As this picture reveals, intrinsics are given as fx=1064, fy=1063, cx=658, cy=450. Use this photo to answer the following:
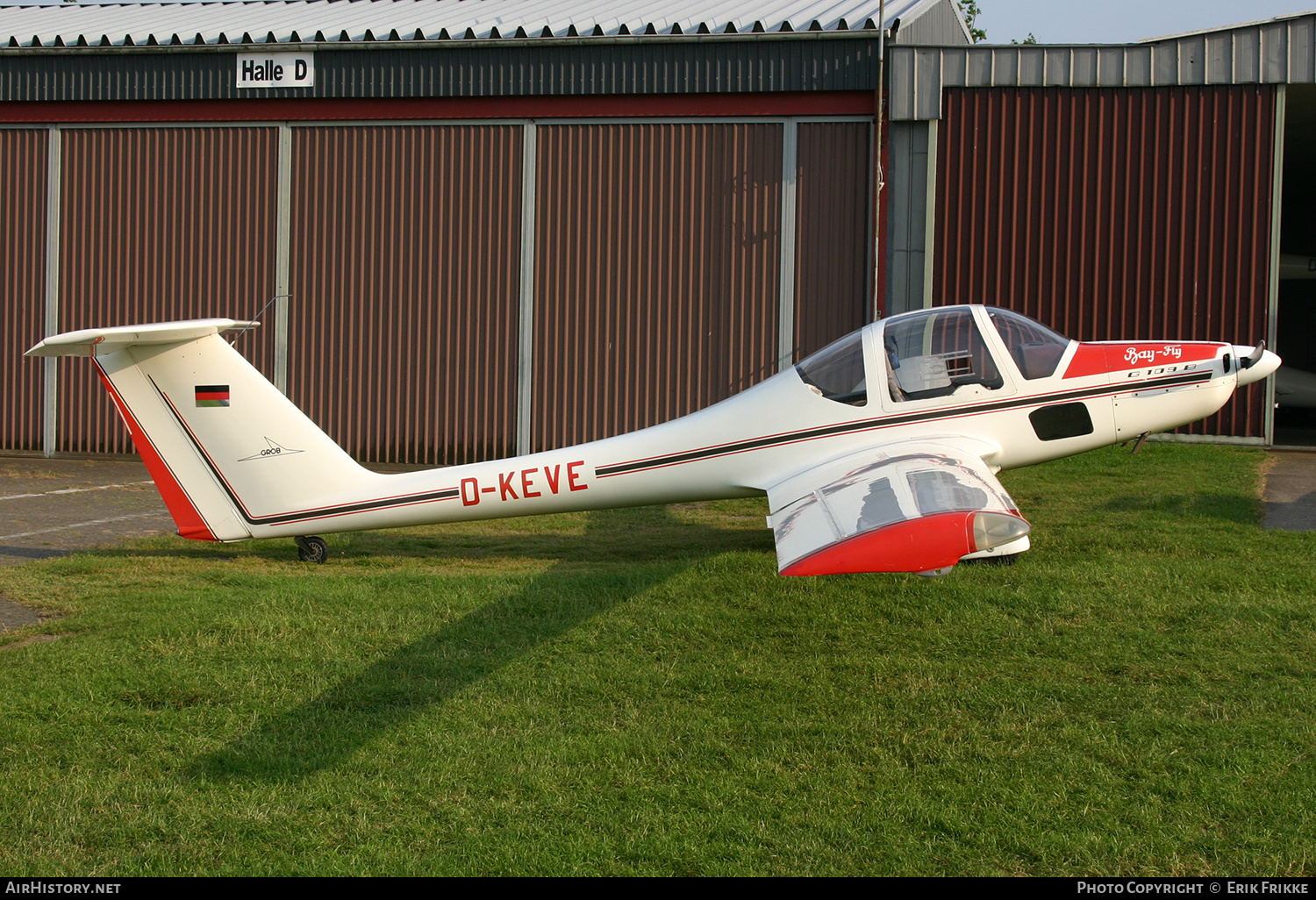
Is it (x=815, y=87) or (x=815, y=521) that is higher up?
(x=815, y=87)

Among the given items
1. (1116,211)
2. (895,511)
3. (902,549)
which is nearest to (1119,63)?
→ (1116,211)

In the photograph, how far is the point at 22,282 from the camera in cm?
1631

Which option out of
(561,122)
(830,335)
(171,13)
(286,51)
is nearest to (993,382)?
(830,335)

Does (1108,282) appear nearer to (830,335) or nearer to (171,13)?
(830,335)

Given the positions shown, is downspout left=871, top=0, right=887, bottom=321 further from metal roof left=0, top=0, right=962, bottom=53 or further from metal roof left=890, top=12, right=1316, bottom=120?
metal roof left=0, top=0, right=962, bottom=53

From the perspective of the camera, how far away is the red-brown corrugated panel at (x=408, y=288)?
15297 millimetres

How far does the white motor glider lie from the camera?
7.98 m

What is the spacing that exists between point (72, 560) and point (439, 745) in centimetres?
515

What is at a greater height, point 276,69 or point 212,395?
point 276,69

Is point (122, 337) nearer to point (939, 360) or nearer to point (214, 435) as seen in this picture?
point (214, 435)

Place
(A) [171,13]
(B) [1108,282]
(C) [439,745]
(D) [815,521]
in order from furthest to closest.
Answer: (A) [171,13], (B) [1108,282], (D) [815,521], (C) [439,745]

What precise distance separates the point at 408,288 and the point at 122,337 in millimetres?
8203

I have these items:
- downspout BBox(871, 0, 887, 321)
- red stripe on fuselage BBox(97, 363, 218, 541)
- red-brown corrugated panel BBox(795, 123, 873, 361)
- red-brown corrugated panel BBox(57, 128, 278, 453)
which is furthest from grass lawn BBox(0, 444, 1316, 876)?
red-brown corrugated panel BBox(57, 128, 278, 453)
